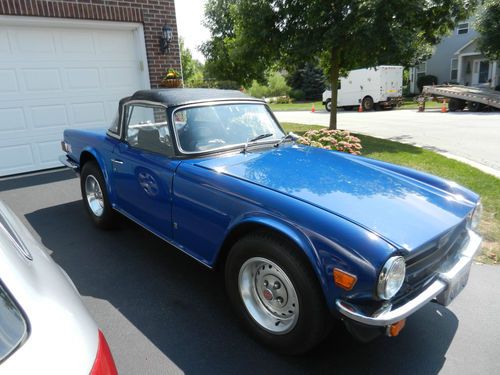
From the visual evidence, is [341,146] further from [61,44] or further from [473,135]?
[473,135]

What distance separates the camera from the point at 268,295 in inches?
98.3

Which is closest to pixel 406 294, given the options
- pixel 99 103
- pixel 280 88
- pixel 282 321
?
pixel 282 321

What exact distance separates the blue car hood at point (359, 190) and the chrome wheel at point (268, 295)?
0.50 metres

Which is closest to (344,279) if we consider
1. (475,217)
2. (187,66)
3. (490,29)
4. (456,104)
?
(475,217)

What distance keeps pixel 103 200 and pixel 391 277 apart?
327cm

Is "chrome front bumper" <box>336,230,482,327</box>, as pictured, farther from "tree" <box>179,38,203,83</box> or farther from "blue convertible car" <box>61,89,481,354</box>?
"tree" <box>179,38,203,83</box>

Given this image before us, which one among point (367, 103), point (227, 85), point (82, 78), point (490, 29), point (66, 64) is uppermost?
point (490, 29)

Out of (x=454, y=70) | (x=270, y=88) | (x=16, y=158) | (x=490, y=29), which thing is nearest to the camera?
A: (x=16, y=158)

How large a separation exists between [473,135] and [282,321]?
35.4 ft

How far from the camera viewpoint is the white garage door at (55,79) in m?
6.70

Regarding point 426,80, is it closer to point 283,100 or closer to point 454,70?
point 454,70

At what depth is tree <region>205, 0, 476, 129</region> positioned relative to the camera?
9.09 m

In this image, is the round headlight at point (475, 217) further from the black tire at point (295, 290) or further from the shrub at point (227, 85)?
the shrub at point (227, 85)

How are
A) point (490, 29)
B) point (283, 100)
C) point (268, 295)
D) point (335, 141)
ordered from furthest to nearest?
point (283, 100)
point (490, 29)
point (335, 141)
point (268, 295)
